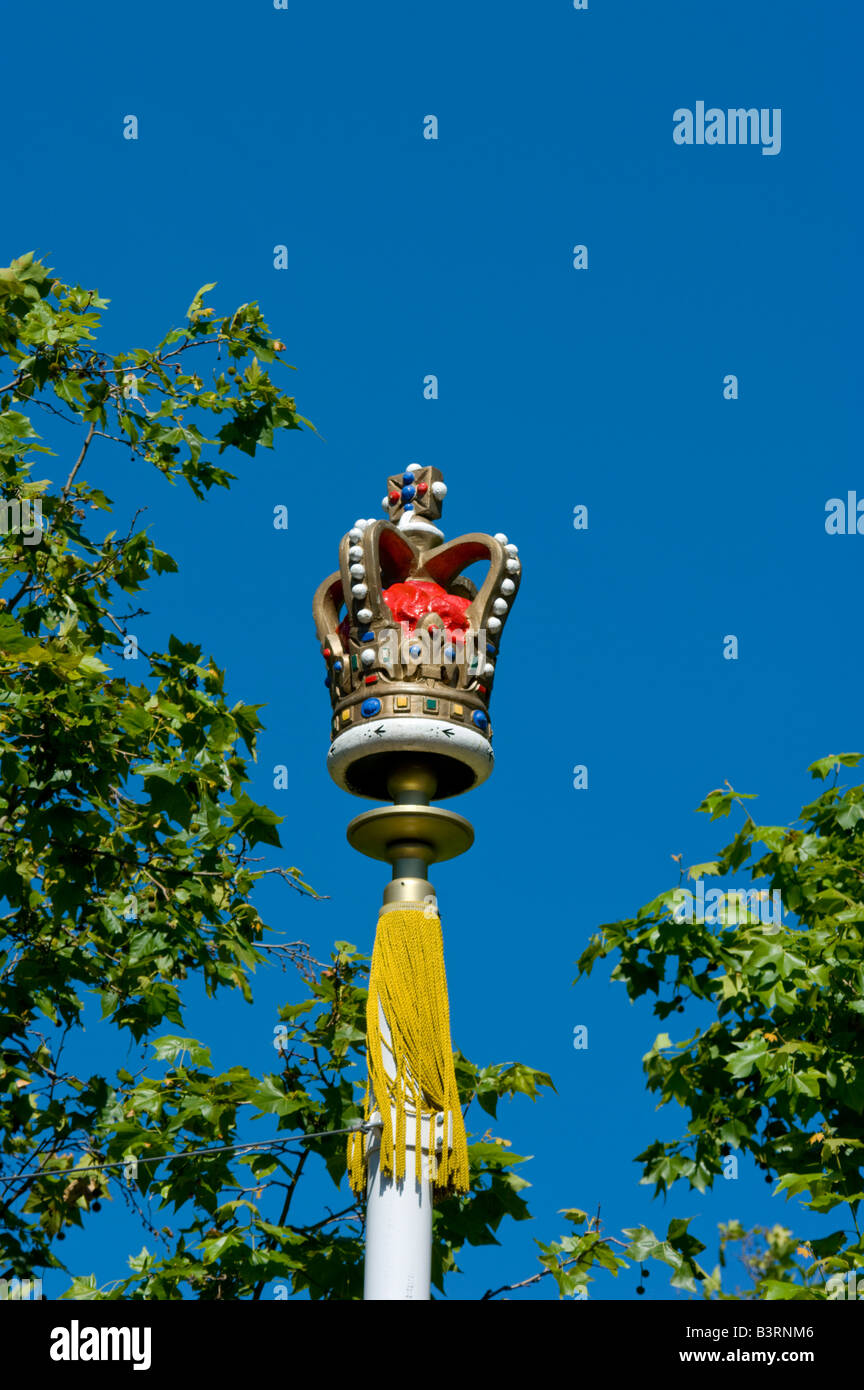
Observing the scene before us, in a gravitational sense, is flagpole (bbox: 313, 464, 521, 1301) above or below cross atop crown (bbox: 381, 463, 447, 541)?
below

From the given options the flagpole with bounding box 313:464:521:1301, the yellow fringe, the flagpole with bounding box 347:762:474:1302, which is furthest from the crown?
the yellow fringe

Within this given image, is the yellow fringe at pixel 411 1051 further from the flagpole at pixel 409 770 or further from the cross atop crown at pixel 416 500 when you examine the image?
the cross atop crown at pixel 416 500

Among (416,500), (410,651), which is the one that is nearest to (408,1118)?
(410,651)

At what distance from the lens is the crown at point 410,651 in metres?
8.61

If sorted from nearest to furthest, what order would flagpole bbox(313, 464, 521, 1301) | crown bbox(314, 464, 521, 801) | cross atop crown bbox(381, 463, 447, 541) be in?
flagpole bbox(313, 464, 521, 1301) → crown bbox(314, 464, 521, 801) → cross atop crown bbox(381, 463, 447, 541)

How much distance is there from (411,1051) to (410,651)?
5.73ft

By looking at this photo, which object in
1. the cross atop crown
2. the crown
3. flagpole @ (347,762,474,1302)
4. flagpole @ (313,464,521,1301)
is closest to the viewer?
flagpole @ (347,762,474,1302)

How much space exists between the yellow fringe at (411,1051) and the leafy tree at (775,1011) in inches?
97.0

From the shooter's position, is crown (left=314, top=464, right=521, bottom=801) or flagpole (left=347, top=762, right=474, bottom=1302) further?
crown (left=314, top=464, right=521, bottom=801)

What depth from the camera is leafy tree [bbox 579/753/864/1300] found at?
10.5 metres

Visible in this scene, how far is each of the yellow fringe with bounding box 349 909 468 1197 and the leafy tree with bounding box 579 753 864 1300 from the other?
246 centimetres

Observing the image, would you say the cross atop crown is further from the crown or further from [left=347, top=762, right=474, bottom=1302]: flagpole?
[left=347, top=762, right=474, bottom=1302]: flagpole

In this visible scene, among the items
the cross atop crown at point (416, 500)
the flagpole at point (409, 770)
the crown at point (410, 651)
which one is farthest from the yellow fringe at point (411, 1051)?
the cross atop crown at point (416, 500)
